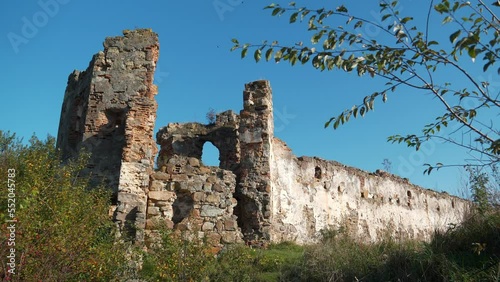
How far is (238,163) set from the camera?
11.9 m

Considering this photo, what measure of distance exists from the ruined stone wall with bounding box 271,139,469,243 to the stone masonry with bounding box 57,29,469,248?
47 mm

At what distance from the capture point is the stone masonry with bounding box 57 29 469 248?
29.1ft

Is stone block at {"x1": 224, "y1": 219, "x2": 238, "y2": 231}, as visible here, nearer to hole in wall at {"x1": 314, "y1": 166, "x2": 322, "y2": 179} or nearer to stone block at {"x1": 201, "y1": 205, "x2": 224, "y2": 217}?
stone block at {"x1": 201, "y1": 205, "x2": 224, "y2": 217}

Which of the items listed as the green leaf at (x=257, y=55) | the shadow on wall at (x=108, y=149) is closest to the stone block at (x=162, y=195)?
the shadow on wall at (x=108, y=149)

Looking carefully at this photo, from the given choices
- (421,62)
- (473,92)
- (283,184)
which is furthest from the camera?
(283,184)

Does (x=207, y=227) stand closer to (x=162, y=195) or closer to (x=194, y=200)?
(x=194, y=200)

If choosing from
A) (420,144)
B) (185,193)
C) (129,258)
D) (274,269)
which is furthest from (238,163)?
(420,144)

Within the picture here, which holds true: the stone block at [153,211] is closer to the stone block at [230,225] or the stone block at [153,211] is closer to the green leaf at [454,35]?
the stone block at [230,225]

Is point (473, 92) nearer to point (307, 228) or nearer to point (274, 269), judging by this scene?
point (274, 269)

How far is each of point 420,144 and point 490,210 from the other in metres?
2.98

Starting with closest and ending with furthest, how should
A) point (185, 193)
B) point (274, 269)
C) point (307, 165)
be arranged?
point (274, 269) < point (185, 193) < point (307, 165)

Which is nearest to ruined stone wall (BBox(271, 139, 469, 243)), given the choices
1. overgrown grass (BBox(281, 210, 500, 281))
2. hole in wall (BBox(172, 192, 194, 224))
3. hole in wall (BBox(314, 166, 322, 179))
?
hole in wall (BBox(314, 166, 322, 179))

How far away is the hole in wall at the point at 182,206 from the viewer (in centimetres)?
885
